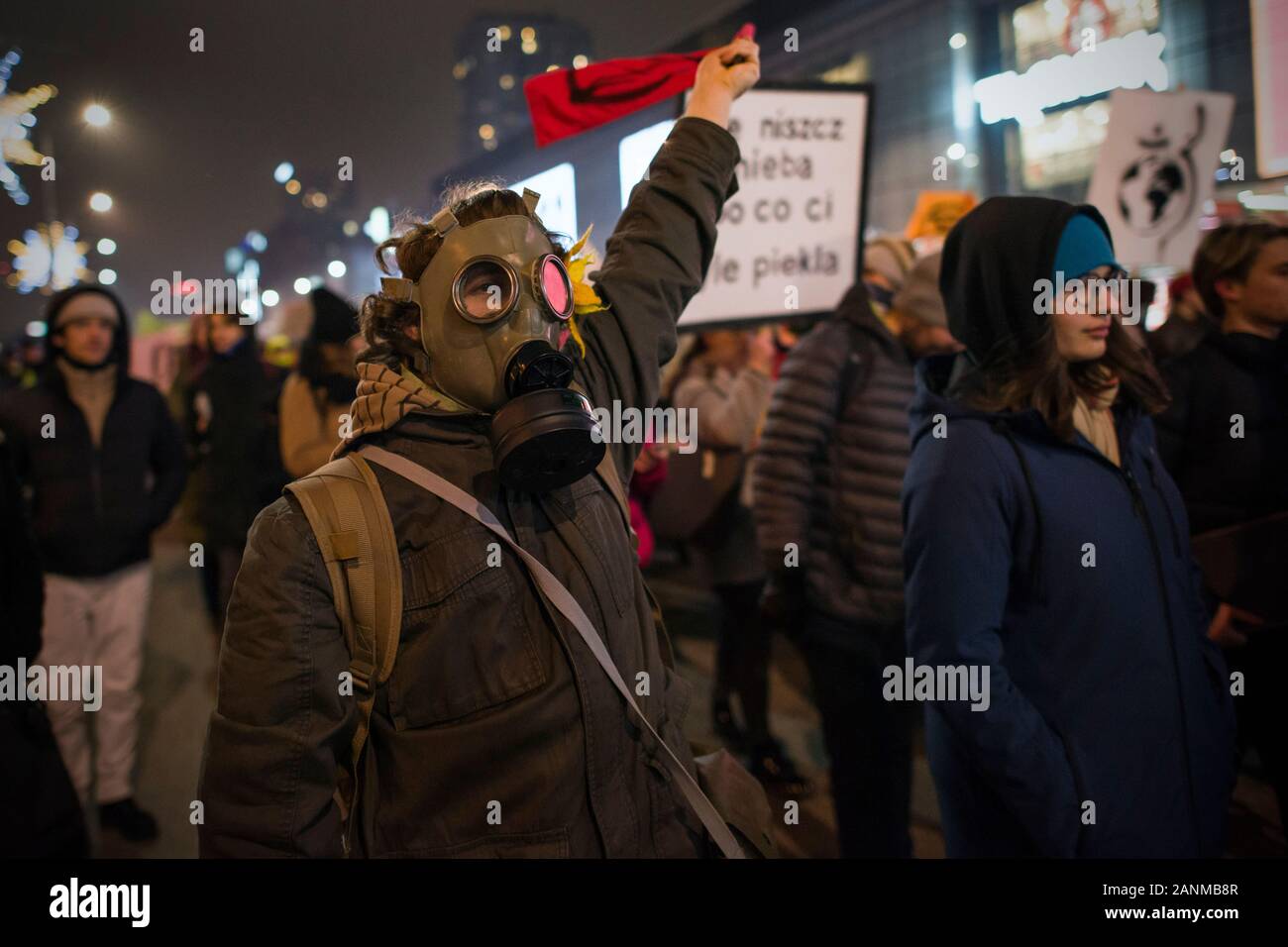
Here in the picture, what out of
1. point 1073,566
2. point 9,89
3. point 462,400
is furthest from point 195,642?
point 1073,566

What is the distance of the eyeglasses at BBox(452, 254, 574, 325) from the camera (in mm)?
1564

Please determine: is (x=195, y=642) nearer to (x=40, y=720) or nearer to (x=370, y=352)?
(x=40, y=720)

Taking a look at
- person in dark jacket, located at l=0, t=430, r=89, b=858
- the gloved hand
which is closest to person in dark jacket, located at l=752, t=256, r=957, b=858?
the gloved hand

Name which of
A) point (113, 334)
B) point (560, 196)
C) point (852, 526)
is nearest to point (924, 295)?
point (852, 526)

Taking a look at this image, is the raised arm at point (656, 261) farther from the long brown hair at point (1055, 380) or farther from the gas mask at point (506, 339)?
the long brown hair at point (1055, 380)

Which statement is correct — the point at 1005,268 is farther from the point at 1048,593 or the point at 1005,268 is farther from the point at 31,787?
the point at 31,787

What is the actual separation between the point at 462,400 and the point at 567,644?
48 cm

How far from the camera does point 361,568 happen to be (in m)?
1.46

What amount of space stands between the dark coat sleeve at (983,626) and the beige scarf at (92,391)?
401 centimetres

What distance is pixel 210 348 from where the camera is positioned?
558 cm

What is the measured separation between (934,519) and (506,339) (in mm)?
1066

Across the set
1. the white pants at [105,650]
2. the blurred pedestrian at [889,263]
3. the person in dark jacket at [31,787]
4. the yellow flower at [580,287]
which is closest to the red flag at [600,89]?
the yellow flower at [580,287]

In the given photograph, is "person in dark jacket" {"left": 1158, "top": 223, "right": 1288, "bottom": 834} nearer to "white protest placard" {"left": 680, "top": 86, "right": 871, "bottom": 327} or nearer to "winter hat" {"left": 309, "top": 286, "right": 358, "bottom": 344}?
"white protest placard" {"left": 680, "top": 86, "right": 871, "bottom": 327}

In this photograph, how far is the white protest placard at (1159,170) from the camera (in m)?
4.02
